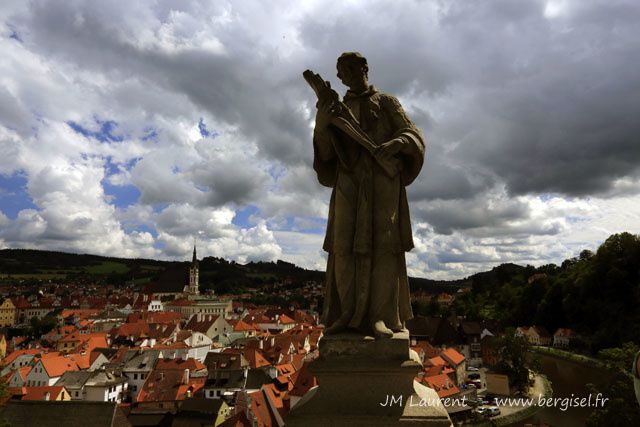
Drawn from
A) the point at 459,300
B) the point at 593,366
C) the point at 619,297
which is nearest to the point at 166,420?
the point at 593,366

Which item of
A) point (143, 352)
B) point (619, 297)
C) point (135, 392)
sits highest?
point (619, 297)

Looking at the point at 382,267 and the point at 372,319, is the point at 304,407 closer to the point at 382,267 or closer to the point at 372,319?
the point at 372,319

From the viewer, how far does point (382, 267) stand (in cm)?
440

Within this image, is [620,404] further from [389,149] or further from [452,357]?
[452,357]

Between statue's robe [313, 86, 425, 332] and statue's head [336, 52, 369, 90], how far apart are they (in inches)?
12.4

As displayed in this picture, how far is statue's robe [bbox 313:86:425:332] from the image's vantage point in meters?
4.36

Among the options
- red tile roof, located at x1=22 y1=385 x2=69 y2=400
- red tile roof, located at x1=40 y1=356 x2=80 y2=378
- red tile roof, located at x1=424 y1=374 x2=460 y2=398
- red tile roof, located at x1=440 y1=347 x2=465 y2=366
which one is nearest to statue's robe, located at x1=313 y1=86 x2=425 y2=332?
red tile roof, located at x1=424 y1=374 x2=460 y2=398

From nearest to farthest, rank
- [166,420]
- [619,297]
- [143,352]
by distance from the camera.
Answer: [166,420], [143,352], [619,297]

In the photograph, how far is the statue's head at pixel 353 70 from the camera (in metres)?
4.78

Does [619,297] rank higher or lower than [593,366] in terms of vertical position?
higher

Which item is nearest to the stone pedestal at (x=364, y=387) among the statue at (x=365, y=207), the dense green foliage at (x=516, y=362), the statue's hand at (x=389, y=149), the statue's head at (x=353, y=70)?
the statue at (x=365, y=207)

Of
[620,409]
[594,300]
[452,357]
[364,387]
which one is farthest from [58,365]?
[594,300]

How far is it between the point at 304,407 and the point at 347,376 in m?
0.45

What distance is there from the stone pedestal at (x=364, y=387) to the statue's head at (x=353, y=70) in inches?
101
